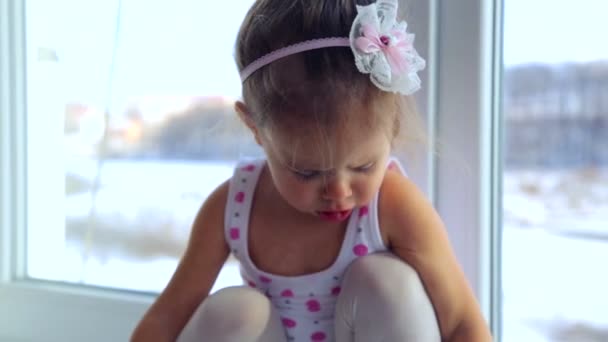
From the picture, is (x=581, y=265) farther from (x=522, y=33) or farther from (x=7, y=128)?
(x=7, y=128)

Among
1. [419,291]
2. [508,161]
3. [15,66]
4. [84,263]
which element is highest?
[15,66]

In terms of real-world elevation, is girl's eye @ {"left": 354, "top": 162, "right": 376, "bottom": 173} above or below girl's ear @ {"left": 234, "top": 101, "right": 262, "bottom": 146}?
below

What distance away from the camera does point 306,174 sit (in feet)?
2.48

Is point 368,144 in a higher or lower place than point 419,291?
higher

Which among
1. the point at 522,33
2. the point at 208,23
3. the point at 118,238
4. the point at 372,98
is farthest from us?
the point at 118,238

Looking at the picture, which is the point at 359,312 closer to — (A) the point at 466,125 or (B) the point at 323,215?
(B) the point at 323,215

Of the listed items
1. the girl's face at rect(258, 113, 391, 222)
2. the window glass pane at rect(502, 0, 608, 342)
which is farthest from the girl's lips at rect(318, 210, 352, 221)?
the window glass pane at rect(502, 0, 608, 342)

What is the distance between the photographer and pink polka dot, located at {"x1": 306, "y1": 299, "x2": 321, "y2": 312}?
2.71 feet

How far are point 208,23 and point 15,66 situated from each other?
1.25 feet

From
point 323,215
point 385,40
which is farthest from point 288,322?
point 385,40

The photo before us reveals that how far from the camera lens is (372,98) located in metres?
0.73

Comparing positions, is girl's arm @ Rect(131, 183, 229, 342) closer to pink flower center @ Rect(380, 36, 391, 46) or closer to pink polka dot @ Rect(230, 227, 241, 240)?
pink polka dot @ Rect(230, 227, 241, 240)

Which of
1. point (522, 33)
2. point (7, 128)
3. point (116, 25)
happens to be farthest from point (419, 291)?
point (7, 128)

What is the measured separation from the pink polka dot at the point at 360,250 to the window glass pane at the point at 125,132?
0.96 ft
